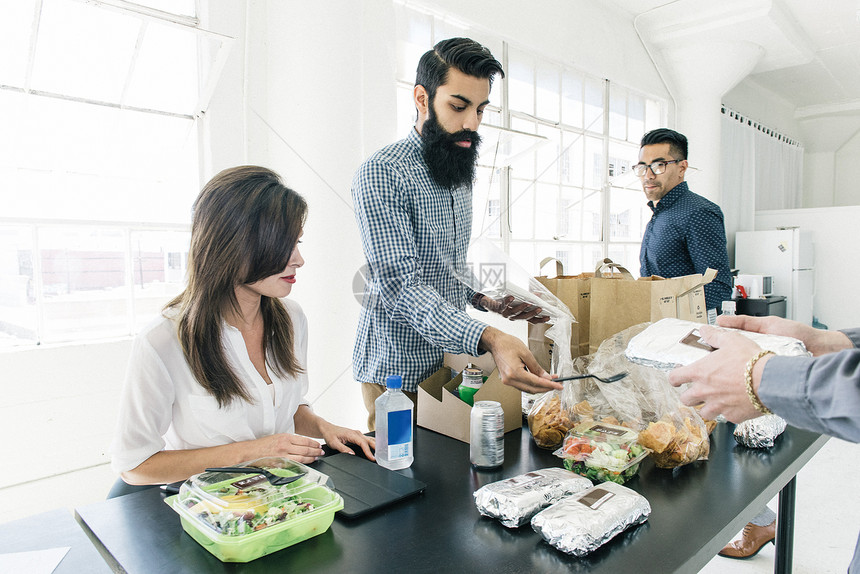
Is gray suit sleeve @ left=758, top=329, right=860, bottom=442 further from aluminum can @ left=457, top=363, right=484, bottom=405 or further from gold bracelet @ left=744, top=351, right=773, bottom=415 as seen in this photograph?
aluminum can @ left=457, top=363, right=484, bottom=405

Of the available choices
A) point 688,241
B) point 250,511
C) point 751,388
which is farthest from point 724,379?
point 688,241

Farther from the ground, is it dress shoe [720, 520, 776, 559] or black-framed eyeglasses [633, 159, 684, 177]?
black-framed eyeglasses [633, 159, 684, 177]

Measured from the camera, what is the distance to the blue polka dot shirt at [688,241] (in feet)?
7.20

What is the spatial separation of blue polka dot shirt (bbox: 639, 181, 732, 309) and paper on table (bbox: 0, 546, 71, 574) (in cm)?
223

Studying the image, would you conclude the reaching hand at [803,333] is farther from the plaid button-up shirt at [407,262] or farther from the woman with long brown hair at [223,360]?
the woman with long brown hair at [223,360]

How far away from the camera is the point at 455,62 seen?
149 centimetres

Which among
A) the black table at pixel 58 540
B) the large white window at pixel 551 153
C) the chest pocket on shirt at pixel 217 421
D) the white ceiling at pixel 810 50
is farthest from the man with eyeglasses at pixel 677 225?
the white ceiling at pixel 810 50

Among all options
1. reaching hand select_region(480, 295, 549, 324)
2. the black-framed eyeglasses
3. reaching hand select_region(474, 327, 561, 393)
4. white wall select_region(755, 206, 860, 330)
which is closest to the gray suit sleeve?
reaching hand select_region(474, 327, 561, 393)

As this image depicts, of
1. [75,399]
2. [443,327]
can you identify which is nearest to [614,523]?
[443,327]

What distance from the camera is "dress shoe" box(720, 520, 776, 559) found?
2066 millimetres

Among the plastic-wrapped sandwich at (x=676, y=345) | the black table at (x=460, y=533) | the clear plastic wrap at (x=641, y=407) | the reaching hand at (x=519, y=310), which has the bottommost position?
the black table at (x=460, y=533)

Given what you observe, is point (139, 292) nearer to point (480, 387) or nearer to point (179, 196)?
point (179, 196)

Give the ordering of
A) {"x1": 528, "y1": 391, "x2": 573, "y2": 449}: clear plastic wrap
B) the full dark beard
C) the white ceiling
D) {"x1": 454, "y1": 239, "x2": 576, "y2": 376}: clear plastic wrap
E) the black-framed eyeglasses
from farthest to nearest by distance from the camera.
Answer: the white ceiling < the black-framed eyeglasses < the full dark beard < {"x1": 454, "y1": 239, "x2": 576, "y2": 376}: clear plastic wrap < {"x1": 528, "y1": 391, "x2": 573, "y2": 449}: clear plastic wrap

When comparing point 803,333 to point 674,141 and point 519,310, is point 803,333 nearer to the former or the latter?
point 519,310
